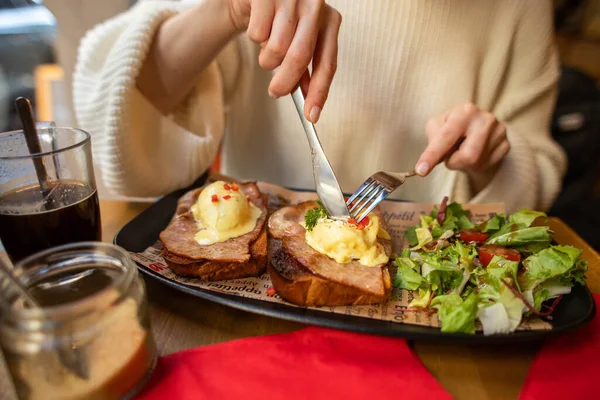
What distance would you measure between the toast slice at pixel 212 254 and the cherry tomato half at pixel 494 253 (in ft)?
2.63

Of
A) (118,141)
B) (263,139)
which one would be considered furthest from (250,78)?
(118,141)


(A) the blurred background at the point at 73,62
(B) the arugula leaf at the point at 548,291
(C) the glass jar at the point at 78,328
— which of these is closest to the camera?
(C) the glass jar at the point at 78,328

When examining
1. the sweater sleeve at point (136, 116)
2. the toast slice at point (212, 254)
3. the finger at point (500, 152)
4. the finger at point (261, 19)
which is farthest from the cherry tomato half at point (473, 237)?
the sweater sleeve at point (136, 116)

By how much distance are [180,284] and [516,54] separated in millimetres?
2292

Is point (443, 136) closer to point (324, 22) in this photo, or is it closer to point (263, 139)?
point (324, 22)

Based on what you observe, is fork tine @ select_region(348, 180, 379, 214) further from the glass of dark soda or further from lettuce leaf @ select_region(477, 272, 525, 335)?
the glass of dark soda

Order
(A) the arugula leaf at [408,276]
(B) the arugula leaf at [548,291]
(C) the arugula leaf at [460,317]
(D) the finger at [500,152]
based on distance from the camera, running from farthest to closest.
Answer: (D) the finger at [500,152], (A) the arugula leaf at [408,276], (B) the arugula leaf at [548,291], (C) the arugula leaf at [460,317]

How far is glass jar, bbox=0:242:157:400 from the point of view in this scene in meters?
0.83

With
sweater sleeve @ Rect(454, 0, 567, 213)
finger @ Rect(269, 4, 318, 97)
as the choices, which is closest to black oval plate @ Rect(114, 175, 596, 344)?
finger @ Rect(269, 4, 318, 97)

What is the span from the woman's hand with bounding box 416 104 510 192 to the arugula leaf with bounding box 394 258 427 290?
1.36 feet

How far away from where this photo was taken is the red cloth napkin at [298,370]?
1027 millimetres

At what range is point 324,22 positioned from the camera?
1.50 m

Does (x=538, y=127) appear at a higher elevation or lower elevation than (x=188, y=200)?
higher

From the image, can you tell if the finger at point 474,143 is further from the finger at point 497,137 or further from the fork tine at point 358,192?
the fork tine at point 358,192
